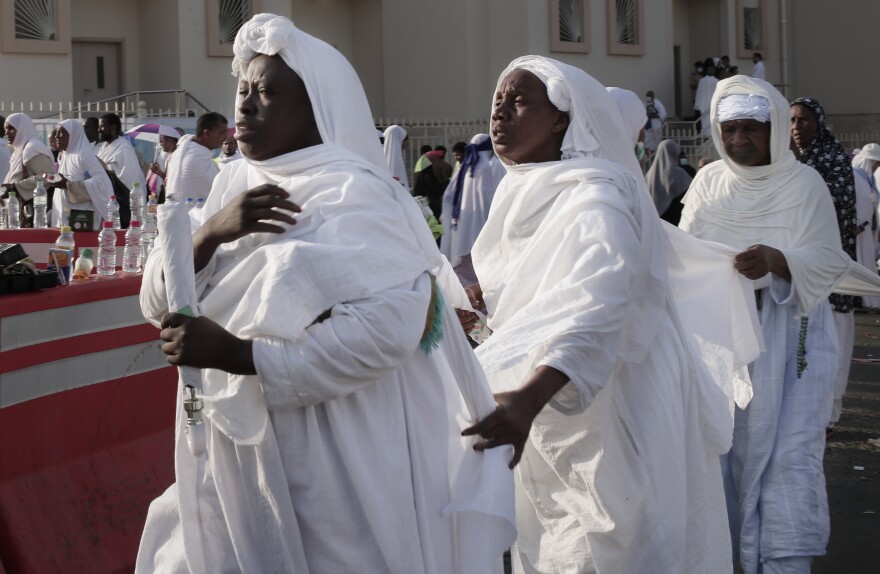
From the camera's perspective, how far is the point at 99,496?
15.9 ft

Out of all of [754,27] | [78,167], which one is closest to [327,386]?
[78,167]

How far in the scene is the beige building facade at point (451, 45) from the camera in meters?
25.5

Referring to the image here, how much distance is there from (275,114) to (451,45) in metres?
27.2

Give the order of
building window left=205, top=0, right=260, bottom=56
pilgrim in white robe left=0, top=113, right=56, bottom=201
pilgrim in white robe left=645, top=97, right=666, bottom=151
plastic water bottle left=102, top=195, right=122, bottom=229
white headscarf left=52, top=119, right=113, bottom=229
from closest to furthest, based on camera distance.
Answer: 1. plastic water bottle left=102, top=195, right=122, bottom=229
2. white headscarf left=52, top=119, right=113, bottom=229
3. pilgrim in white robe left=0, top=113, right=56, bottom=201
4. building window left=205, top=0, right=260, bottom=56
5. pilgrim in white robe left=645, top=97, right=666, bottom=151

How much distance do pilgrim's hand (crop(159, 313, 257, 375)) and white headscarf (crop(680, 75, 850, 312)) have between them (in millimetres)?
3043

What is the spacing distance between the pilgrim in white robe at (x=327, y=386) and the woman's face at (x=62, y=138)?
31.6 feet

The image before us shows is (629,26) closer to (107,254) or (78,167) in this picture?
(78,167)

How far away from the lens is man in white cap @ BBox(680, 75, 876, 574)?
4.93 meters

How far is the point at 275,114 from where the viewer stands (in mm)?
2865

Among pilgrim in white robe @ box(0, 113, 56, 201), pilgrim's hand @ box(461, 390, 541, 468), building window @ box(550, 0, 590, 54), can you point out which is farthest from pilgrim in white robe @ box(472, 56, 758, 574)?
building window @ box(550, 0, 590, 54)

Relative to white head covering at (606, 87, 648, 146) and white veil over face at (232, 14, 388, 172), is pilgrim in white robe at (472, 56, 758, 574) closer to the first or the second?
white head covering at (606, 87, 648, 146)

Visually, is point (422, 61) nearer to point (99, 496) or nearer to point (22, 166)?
point (22, 166)

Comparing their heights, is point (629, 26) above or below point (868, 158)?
above

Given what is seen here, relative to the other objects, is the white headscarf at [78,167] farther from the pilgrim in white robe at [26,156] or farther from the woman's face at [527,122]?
the woman's face at [527,122]
